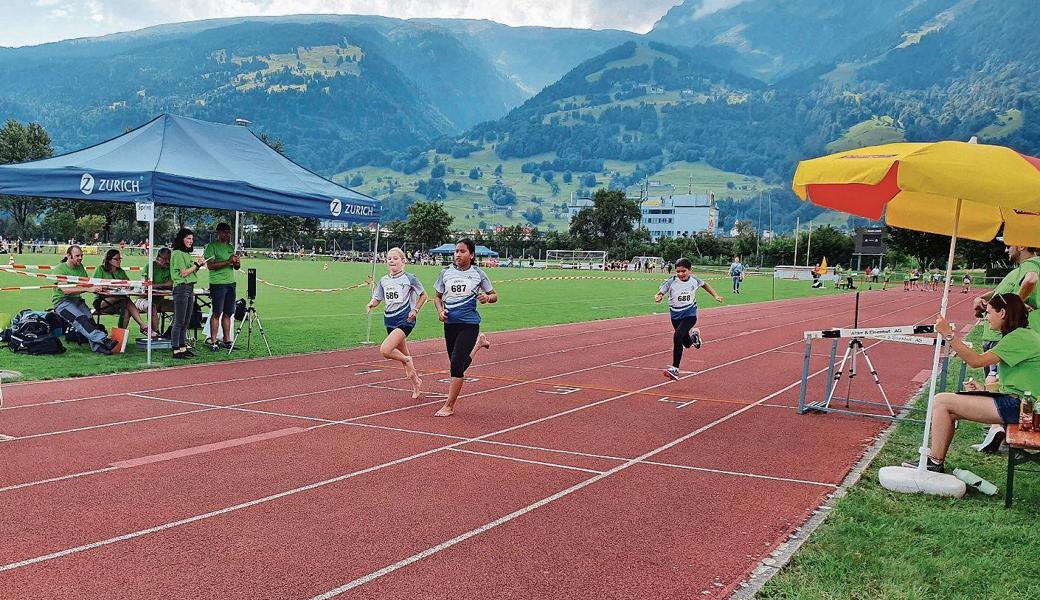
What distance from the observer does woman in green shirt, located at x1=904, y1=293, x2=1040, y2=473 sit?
6234 millimetres

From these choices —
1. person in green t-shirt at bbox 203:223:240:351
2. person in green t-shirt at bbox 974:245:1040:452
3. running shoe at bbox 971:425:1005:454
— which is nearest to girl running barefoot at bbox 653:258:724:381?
person in green t-shirt at bbox 974:245:1040:452

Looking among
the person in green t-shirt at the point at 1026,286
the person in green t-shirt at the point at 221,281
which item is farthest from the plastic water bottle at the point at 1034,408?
the person in green t-shirt at the point at 221,281

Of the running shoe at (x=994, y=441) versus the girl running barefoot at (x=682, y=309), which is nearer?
the running shoe at (x=994, y=441)

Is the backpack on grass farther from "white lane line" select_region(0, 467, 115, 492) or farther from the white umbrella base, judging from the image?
the white umbrella base

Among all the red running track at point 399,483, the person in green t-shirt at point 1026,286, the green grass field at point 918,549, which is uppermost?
the person in green t-shirt at point 1026,286

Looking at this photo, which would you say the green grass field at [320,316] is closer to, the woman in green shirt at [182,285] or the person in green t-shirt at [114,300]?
the woman in green shirt at [182,285]

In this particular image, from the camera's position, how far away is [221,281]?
13.4 m

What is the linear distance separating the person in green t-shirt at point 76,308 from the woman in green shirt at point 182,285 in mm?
1139

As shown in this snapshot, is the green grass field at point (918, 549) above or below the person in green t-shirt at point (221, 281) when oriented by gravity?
below

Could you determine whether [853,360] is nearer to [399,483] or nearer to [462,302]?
[462,302]

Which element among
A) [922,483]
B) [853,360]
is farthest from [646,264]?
[922,483]

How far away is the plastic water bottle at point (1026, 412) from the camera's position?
5969mm

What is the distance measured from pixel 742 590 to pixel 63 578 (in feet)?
12.0

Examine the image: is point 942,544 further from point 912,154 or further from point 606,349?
point 606,349
